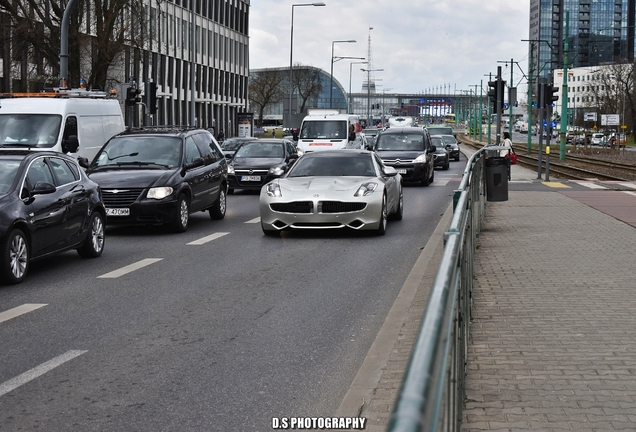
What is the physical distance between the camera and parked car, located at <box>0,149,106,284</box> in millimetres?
11258

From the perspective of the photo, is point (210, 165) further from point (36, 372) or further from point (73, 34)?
point (73, 34)

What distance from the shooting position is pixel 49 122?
70.2 feet

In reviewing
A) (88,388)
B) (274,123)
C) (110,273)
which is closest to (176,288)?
(110,273)

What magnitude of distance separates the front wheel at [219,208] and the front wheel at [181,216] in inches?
84.4

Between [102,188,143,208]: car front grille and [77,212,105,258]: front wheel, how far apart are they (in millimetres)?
2477

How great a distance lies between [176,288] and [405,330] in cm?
342

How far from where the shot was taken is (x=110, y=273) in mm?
12109

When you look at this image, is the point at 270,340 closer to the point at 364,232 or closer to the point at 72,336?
the point at 72,336

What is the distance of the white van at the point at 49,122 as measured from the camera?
21.0 m

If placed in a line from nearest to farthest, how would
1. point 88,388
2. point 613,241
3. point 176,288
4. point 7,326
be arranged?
point 88,388 < point 7,326 < point 176,288 < point 613,241

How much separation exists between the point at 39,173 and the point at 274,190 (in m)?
4.48

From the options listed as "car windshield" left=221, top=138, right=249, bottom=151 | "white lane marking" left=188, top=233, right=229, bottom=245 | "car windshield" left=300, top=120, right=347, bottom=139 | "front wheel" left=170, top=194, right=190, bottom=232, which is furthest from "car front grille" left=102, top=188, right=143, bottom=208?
"car windshield" left=221, top=138, right=249, bottom=151

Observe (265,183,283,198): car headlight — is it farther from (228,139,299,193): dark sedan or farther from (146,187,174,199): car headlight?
(228,139,299,193): dark sedan

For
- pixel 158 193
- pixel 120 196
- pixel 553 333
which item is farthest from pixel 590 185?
pixel 553 333
